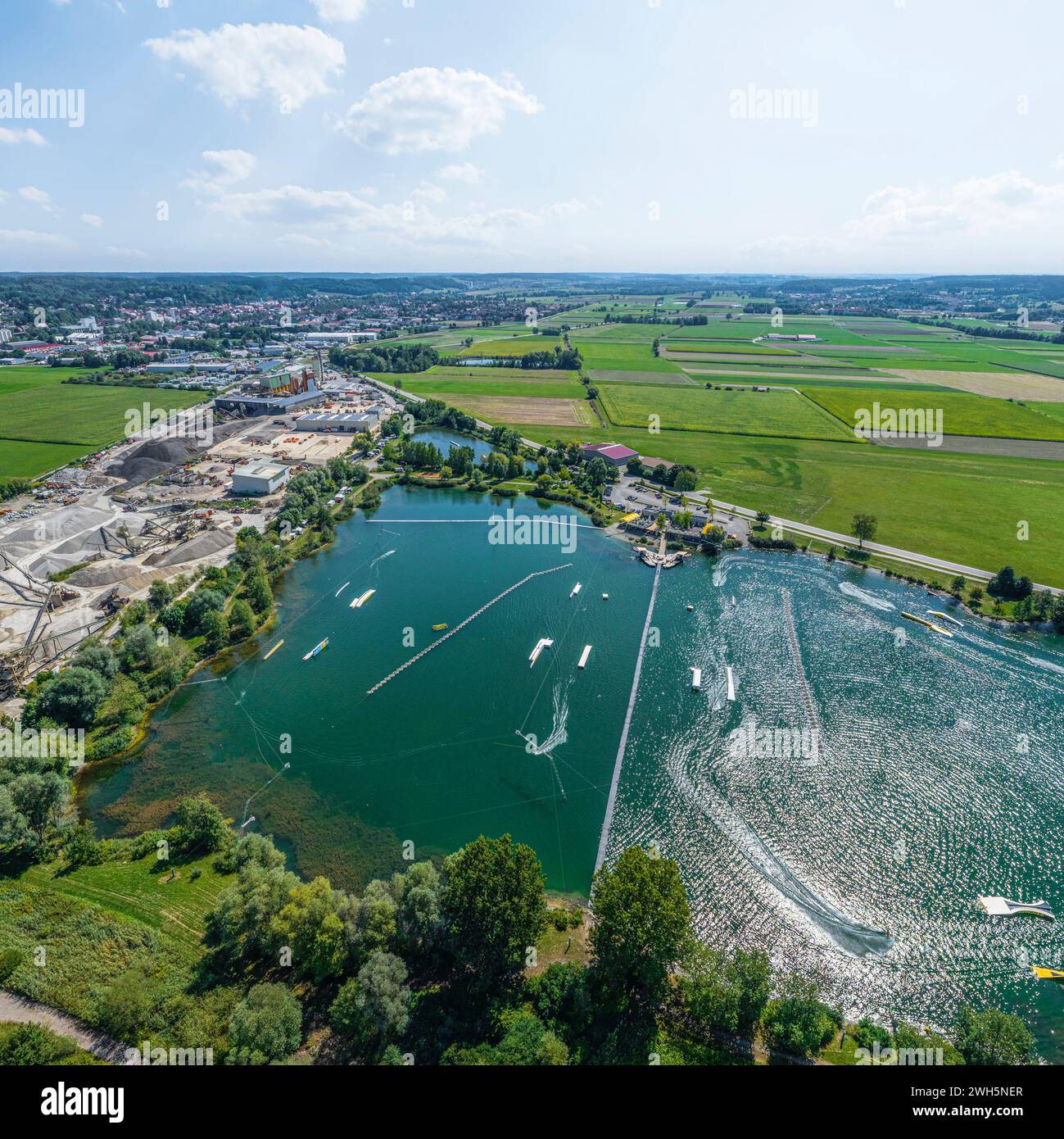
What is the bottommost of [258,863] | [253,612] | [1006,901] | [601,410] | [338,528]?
[1006,901]

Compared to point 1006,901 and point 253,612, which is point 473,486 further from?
point 1006,901

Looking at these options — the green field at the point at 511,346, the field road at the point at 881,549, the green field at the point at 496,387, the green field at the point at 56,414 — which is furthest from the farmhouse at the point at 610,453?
the green field at the point at 511,346

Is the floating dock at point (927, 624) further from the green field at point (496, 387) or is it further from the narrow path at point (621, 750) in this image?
the green field at point (496, 387)

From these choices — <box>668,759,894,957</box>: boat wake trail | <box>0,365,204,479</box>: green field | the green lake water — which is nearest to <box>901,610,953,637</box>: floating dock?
the green lake water

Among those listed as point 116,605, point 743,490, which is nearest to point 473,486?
point 743,490

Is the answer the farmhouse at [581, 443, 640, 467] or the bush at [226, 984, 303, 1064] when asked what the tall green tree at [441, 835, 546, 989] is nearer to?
the bush at [226, 984, 303, 1064]
